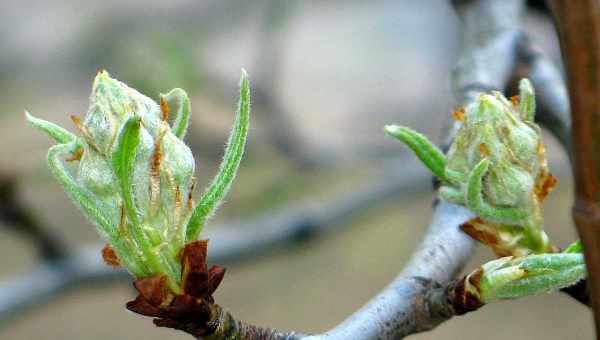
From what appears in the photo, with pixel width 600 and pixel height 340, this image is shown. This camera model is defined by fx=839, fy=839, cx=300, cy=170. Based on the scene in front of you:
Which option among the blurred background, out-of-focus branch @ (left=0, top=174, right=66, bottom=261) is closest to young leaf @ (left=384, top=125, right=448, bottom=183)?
out-of-focus branch @ (left=0, top=174, right=66, bottom=261)

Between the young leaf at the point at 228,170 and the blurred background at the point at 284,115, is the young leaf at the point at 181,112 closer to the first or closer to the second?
the young leaf at the point at 228,170

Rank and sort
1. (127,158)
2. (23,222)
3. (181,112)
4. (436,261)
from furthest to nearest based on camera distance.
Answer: (23,222), (436,261), (181,112), (127,158)

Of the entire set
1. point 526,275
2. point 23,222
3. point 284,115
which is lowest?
point 526,275

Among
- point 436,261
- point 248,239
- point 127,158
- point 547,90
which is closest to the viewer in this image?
point 127,158

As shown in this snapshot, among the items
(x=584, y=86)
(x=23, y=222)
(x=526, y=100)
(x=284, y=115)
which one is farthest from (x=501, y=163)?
(x=284, y=115)

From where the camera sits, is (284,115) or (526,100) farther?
(284,115)

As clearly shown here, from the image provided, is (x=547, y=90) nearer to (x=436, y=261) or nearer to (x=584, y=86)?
(x=436, y=261)

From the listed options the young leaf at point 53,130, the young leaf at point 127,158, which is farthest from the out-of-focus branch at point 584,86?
the young leaf at point 53,130
